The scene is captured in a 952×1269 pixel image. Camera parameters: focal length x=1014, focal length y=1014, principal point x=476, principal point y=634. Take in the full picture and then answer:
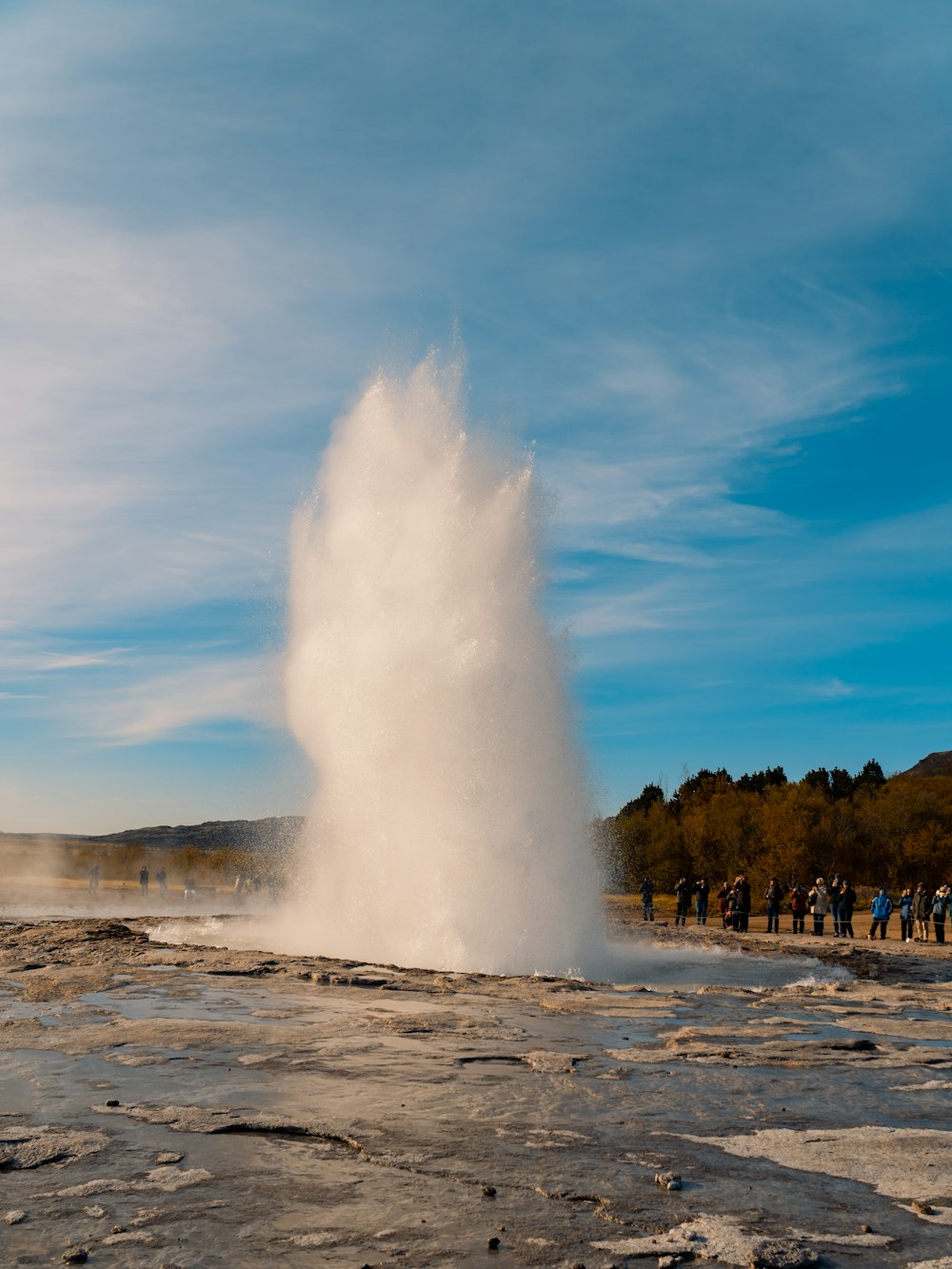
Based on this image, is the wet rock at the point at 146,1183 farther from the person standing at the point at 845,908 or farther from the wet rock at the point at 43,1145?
the person standing at the point at 845,908

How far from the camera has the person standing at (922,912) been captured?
28.5 meters

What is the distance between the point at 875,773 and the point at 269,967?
317 ft

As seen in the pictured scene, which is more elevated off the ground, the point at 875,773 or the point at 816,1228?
the point at 875,773

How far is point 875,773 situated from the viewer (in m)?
102

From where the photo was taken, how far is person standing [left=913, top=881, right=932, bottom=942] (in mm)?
28531

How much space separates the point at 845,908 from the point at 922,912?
2126 mm

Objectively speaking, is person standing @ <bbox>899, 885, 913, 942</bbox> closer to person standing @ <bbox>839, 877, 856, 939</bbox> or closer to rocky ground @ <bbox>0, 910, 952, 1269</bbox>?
person standing @ <bbox>839, 877, 856, 939</bbox>

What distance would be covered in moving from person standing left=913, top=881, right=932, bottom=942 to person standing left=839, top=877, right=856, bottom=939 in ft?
5.66

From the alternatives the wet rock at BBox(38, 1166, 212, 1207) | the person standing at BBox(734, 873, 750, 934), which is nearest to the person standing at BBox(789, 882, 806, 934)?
the person standing at BBox(734, 873, 750, 934)

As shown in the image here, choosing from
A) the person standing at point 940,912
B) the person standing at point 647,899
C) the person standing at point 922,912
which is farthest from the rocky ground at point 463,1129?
the person standing at point 647,899

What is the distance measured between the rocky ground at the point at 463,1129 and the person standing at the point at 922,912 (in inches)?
649

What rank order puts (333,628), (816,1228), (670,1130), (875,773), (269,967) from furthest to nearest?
(875,773) < (333,628) < (269,967) < (670,1130) < (816,1228)

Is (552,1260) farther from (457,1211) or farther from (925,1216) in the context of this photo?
(925,1216)

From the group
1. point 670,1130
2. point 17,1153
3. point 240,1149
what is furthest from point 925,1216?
point 17,1153
